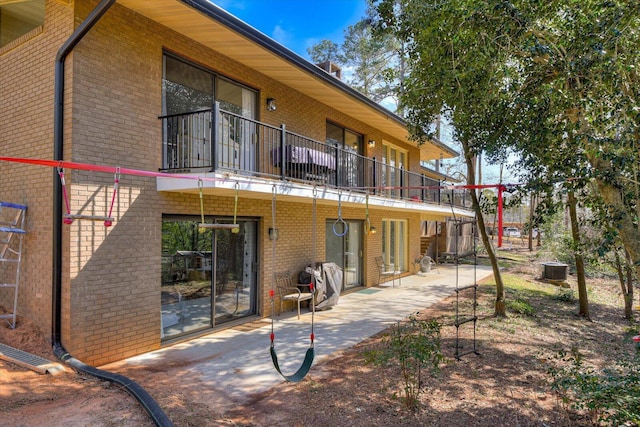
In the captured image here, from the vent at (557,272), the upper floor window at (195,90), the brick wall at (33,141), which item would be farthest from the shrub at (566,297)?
the brick wall at (33,141)

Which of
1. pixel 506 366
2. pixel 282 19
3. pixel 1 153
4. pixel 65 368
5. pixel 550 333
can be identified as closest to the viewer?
pixel 65 368

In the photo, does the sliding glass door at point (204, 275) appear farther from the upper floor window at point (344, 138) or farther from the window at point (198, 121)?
the upper floor window at point (344, 138)

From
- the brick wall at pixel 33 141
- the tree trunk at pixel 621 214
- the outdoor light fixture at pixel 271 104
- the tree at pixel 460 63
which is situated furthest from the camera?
the outdoor light fixture at pixel 271 104

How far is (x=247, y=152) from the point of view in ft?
27.9

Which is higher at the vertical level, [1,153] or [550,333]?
[1,153]

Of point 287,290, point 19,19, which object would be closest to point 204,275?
point 287,290

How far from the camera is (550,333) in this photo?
8.52m

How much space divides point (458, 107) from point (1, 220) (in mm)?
7875

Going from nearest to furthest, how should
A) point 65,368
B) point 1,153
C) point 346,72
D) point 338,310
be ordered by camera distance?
point 65,368, point 1,153, point 338,310, point 346,72

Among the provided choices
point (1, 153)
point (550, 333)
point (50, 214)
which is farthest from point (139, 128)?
point (550, 333)

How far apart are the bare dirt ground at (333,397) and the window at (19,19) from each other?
4879mm

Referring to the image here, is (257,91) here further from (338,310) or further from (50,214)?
(338,310)

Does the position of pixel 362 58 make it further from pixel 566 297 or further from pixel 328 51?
pixel 566 297

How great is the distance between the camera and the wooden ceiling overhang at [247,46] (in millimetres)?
6020
